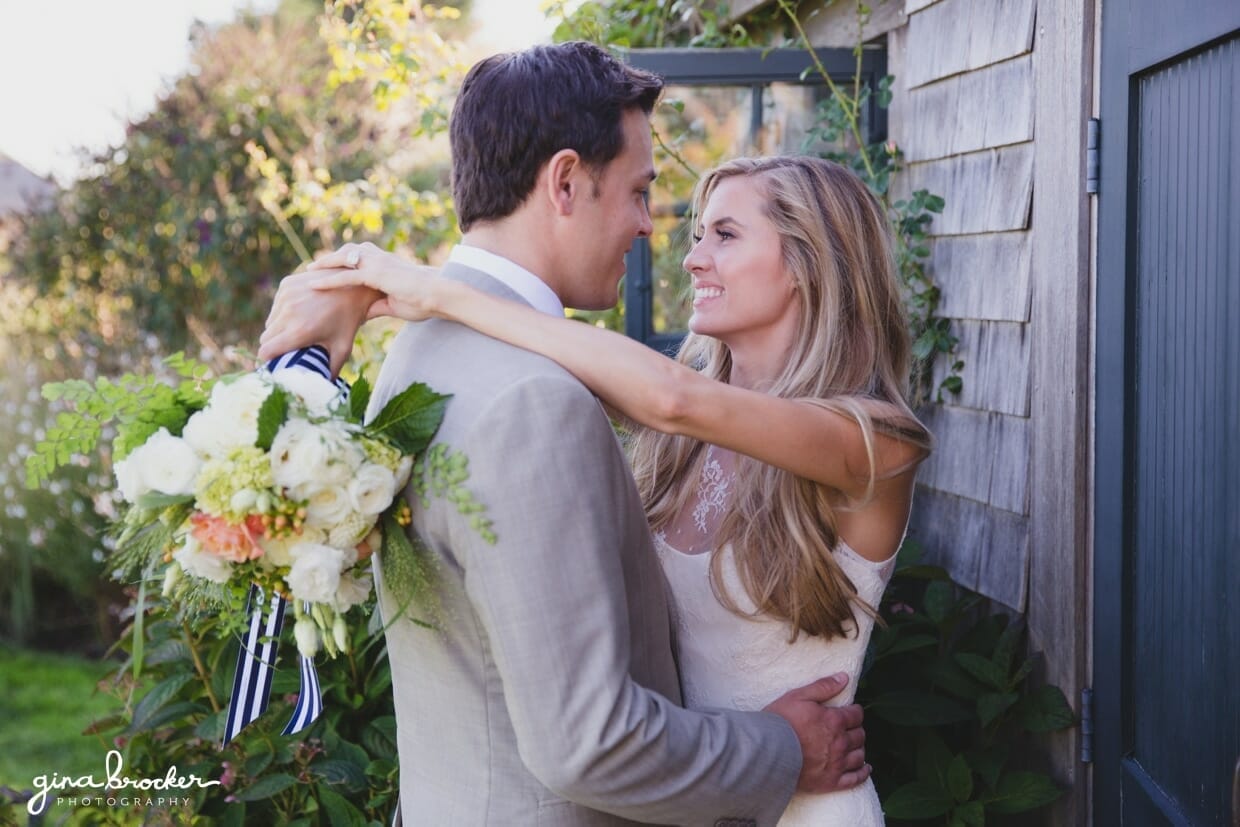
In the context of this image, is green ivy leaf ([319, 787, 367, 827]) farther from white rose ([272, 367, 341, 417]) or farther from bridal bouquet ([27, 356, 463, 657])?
white rose ([272, 367, 341, 417])

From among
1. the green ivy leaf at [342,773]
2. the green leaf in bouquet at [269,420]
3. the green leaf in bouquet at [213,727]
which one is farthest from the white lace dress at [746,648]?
the green leaf in bouquet at [213,727]

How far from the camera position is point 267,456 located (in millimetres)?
1400

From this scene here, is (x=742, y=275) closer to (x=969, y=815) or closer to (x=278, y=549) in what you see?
(x=278, y=549)

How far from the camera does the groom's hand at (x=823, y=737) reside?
1.90 meters

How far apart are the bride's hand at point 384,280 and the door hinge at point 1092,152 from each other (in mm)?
1466

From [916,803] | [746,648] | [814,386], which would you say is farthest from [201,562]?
[916,803]

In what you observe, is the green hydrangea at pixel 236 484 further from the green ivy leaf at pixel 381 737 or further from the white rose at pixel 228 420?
the green ivy leaf at pixel 381 737

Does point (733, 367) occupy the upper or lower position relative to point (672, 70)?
lower

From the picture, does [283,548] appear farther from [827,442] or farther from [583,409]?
[827,442]

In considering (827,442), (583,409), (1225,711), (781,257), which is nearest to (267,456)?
(583,409)

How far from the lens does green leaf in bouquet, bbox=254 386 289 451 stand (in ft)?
4.61

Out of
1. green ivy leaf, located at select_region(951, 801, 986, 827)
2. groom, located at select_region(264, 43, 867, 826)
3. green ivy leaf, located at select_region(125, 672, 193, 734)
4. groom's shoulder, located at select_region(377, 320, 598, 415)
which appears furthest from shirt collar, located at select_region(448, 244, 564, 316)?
green ivy leaf, located at select_region(125, 672, 193, 734)

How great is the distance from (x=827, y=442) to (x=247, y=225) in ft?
22.4

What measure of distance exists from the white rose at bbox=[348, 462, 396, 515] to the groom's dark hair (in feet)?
1.65
